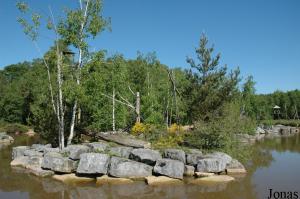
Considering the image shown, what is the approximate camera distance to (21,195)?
12.0 meters

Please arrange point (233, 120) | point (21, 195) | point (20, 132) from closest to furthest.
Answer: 1. point (21, 195)
2. point (233, 120)
3. point (20, 132)

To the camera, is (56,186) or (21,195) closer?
(21,195)

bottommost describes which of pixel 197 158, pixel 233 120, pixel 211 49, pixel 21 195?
pixel 21 195

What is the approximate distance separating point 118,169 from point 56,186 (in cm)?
234

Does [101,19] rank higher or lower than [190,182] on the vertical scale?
higher

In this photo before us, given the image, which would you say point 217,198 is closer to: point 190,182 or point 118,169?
point 190,182

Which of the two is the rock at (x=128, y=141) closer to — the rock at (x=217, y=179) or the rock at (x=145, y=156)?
the rock at (x=145, y=156)

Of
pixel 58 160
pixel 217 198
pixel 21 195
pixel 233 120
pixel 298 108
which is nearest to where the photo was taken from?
pixel 217 198

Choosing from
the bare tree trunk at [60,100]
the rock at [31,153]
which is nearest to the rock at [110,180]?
the bare tree trunk at [60,100]

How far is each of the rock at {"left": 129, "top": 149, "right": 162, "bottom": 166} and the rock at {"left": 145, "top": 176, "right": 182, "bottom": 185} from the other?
38.2 inches

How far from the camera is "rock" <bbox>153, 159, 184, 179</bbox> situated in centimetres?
1365

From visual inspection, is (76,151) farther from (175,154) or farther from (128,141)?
(175,154)

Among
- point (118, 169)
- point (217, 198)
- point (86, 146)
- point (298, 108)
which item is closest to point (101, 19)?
point (86, 146)

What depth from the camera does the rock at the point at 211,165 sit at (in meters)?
14.2
